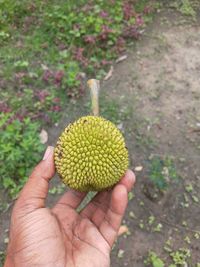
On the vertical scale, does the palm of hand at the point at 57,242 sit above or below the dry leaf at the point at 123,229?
above

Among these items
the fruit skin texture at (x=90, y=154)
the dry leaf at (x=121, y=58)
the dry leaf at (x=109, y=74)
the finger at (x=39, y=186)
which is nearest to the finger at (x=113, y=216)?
the fruit skin texture at (x=90, y=154)

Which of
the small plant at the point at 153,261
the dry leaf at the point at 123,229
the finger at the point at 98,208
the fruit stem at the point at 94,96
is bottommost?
the small plant at the point at 153,261

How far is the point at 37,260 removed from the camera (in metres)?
1.79

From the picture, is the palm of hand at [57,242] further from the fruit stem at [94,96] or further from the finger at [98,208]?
the fruit stem at [94,96]

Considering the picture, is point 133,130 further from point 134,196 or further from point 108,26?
point 108,26

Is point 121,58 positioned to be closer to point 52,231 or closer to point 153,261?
point 153,261

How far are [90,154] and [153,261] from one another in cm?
126

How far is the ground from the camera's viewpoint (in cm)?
283

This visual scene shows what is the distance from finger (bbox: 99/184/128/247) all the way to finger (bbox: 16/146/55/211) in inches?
12.2

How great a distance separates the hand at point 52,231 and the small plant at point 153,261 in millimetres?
822

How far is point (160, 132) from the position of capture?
341 centimetres

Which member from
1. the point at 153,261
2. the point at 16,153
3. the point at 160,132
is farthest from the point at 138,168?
the point at 16,153

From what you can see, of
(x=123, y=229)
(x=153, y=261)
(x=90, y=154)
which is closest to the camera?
(x=90, y=154)

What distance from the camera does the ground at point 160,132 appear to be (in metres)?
2.83
